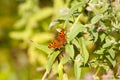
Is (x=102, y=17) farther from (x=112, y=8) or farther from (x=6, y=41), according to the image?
(x=6, y=41)

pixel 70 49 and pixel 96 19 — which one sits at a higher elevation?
pixel 96 19

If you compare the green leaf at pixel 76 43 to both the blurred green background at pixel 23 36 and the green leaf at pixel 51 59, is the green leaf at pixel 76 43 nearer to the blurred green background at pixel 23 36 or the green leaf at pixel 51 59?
the green leaf at pixel 51 59

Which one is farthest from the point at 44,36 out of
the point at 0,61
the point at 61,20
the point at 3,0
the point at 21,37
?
the point at 61,20

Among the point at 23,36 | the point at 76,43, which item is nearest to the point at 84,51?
the point at 76,43

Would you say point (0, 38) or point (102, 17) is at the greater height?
point (0, 38)

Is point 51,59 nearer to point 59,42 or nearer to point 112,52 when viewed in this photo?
point 59,42

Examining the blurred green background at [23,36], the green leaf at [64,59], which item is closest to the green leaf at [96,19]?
the green leaf at [64,59]

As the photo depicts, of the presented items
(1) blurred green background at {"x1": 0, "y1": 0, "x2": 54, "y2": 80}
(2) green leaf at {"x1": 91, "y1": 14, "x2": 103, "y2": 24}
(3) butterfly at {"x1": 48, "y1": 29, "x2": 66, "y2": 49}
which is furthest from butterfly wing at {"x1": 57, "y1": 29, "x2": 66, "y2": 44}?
(1) blurred green background at {"x1": 0, "y1": 0, "x2": 54, "y2": 80}

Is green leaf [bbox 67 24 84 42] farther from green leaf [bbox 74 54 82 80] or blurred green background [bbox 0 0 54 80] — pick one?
blurred green background [bbox 0 0 54 80]
